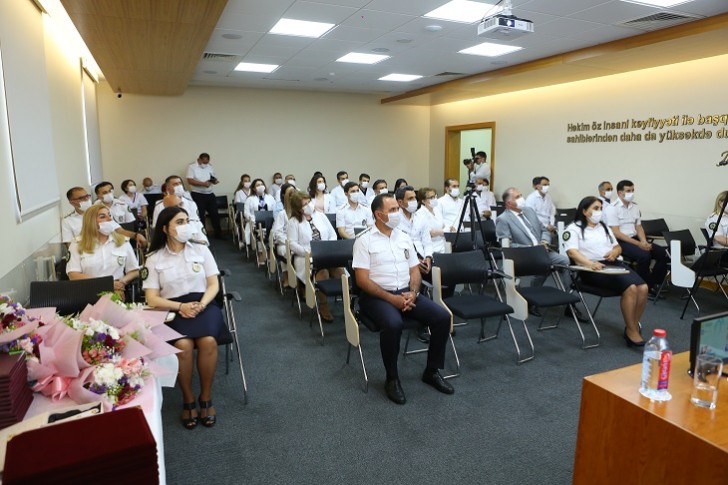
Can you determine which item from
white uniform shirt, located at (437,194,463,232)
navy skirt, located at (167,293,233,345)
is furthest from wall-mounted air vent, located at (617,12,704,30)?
→ navy skirt, located at (167,293,233,345)

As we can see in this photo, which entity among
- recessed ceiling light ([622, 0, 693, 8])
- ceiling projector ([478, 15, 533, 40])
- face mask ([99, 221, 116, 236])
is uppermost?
recessed ceiling light ([622, 0, 693, 8])

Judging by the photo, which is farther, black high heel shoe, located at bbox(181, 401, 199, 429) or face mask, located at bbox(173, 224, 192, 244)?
face mask, located at bbox(173, 224, 192, 244)

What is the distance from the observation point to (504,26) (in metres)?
4.13

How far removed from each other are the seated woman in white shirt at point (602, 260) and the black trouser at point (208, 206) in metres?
8.19

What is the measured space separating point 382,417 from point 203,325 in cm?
138

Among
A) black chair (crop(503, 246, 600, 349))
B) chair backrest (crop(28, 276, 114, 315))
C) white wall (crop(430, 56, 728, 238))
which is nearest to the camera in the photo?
chair backrest (crop(28, 276, 114, 315))

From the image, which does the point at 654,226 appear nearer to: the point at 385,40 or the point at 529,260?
the point at 529,260

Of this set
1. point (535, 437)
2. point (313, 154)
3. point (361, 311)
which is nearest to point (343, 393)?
point (361, 311)

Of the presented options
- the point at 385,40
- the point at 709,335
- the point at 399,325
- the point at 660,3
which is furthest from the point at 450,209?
the point at 709,335

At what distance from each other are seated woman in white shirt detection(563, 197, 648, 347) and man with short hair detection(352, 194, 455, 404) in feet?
6.10

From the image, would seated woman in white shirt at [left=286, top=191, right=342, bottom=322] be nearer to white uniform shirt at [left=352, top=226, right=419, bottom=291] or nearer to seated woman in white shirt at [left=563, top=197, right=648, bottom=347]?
white uniform shirt at [left=352, top=226, right=419, bottom=291]

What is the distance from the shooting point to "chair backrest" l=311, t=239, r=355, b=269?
478 centimetres

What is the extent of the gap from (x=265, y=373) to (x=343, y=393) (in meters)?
0.75

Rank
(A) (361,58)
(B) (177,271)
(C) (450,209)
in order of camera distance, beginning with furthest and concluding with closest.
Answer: (A) (361,58) < (C) (450,209) < (B) (177,271)
